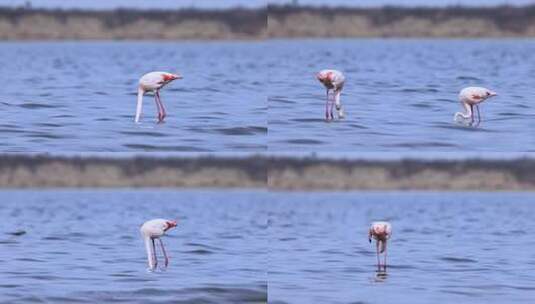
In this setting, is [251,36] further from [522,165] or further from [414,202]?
[414,202]

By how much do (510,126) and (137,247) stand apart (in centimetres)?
152

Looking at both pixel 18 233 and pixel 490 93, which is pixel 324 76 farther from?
pixel 18 233

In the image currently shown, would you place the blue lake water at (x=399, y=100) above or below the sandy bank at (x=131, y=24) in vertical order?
below

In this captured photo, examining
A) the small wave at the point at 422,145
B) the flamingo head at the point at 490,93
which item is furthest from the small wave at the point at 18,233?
the flamingo head at the point at 490,93

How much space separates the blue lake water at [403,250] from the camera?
16.9 feet

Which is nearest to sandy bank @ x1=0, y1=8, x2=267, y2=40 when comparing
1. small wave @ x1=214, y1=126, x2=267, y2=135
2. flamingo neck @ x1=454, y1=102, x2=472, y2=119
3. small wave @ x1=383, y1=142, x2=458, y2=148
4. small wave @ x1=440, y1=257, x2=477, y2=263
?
small wave @ x1=214, y1=126, x2=267, y2=135

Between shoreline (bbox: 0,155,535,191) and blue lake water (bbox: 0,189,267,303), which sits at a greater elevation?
shoreline (bbox: 0,155,535,191)

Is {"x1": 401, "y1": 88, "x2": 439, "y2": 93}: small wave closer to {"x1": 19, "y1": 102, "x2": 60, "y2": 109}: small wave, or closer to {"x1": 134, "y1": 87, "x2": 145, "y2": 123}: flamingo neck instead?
{"x1": 134, "y1": 87, "x2": 145, "y2": 123}: flamingo neck

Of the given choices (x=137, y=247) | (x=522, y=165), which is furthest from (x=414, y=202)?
(x=137, y=247)

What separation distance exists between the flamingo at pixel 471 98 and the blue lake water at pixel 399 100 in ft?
0.14

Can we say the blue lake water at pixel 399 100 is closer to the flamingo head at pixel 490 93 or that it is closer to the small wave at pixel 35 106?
the flamingo head at pixel 490 93

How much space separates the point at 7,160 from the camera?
5.32 meters

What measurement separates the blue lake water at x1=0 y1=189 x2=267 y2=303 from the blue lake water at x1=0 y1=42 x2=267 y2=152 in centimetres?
51

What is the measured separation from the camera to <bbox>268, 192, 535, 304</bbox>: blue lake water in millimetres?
5145
